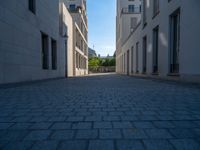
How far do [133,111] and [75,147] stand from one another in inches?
70.8

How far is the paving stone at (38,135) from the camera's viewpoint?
2.29m

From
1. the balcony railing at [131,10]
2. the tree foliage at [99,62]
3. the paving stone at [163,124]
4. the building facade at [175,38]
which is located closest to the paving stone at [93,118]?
the paving stone at [163,124]

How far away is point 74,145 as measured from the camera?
2.09 metres

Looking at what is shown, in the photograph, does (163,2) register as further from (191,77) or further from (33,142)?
(33,142)

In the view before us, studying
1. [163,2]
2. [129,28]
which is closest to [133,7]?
[129,28]

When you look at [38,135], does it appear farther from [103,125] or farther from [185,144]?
[185,144]

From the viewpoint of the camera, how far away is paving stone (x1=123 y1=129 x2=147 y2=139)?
2.31 m

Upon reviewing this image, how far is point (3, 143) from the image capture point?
2150 millimetres

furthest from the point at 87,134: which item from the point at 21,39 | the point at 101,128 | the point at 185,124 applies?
the point at 21,39

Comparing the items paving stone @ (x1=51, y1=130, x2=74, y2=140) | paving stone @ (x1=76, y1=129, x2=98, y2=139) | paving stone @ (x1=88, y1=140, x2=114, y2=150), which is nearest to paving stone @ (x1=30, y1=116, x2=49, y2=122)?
paving stone @ (x1=51, y1=130, x2=74, y2=140)

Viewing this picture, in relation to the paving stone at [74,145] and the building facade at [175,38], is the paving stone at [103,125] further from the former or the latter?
the building facade at [175,38]

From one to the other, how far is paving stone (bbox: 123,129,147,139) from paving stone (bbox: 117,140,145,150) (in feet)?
0.43

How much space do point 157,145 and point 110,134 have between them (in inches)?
23.2

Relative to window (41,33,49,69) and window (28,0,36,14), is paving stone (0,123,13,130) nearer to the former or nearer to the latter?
window (28,0,36,14)
